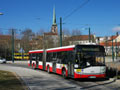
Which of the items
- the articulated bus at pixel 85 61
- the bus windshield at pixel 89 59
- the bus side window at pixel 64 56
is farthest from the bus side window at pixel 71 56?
the bus side window at pixel 64 56

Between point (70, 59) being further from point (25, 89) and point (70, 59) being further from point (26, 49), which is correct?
point (26, 49)

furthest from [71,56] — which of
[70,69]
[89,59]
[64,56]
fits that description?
[64,56]

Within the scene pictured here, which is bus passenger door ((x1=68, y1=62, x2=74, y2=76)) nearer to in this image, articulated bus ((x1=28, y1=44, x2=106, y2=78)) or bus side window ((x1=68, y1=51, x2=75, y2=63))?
articulated bus ((x1=28, y1=44, x2=106, y2=78))

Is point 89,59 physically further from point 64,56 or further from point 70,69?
point 64,56

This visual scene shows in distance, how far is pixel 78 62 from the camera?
47.6ft

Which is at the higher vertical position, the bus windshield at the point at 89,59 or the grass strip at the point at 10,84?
the bus windshield at the point at 89,59

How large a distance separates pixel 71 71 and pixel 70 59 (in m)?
0.92

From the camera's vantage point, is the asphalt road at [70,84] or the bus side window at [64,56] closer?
the asphalt road at [70,84]

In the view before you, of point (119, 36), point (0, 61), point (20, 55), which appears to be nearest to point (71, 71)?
point (0, 61)

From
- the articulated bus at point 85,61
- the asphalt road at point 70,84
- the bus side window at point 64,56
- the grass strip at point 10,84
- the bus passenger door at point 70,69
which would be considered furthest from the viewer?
the bus side window at point 64,56

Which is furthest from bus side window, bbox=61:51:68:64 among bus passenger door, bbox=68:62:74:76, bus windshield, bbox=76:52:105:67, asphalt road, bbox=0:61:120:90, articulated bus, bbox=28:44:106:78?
bus windshield, bbox=76:52:105:67

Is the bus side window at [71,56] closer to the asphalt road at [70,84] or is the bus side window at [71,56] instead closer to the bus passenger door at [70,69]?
the bus passenger door at [70,69]

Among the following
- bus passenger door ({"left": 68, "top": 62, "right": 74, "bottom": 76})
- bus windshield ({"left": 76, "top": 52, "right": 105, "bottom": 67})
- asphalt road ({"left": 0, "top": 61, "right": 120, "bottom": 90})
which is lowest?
asphalt road ({"left": 0, "top": 61, "right": 120, "bottom": 90})

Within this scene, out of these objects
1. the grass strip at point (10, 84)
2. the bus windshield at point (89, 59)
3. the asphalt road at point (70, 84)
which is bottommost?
the asphalt road at point (70, 84)
